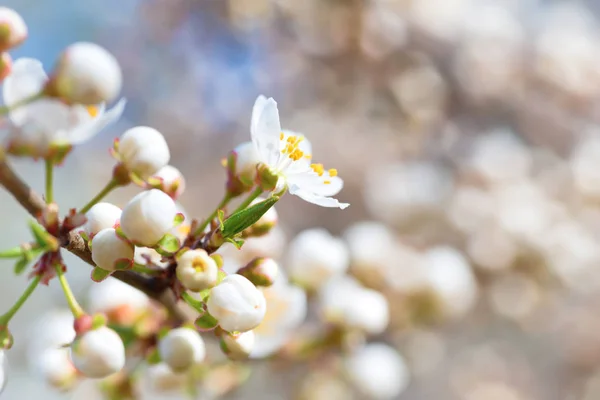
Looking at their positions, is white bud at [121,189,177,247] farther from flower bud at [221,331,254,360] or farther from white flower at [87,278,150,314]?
white flower at [87,278,150,314]

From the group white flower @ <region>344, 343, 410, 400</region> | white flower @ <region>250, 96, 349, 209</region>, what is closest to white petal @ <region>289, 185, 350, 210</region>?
white flower @ <region>250, 96, 349, 209</region>

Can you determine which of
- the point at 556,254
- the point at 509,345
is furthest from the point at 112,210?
the point at 509,345

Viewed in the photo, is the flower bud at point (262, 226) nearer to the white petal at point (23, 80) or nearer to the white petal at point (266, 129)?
the white petal at point (266, 129)

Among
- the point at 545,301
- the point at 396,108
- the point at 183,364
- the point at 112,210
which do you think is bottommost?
the point at 545,301

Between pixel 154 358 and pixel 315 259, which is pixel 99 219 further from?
pixel 315 259

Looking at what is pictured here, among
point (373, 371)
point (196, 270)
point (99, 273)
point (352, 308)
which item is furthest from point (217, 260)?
point (373, 371)

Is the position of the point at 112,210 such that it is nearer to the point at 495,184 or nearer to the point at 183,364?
the point at 183,364
